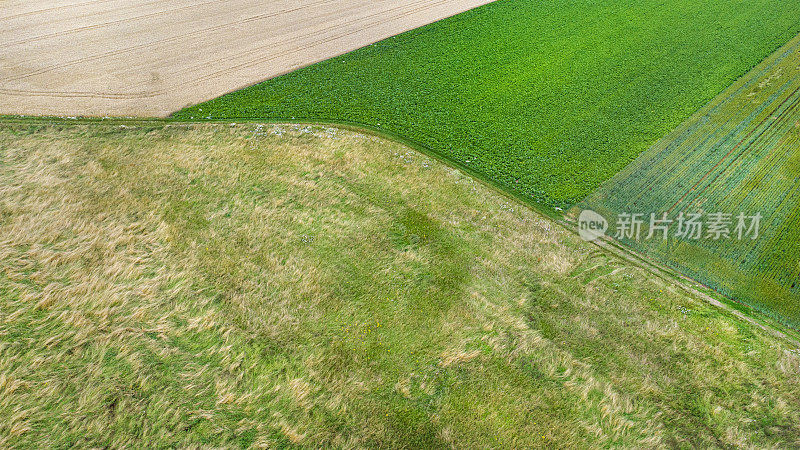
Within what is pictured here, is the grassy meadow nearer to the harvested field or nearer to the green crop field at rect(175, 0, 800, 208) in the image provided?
the green crop field at rect(175, 0, 800, 208)

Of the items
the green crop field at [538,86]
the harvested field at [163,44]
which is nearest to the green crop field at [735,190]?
the green crop field at [538,86]

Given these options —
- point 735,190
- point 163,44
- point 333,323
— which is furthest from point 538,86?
point 163,44

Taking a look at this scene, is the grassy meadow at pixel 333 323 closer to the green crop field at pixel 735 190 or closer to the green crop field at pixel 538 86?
the green crop field at pixel 735 190

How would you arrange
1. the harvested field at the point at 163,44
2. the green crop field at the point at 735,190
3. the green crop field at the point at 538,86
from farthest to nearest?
the harvested field at the point at 163,44 < the green crop field at the point at 538,86 < the green crop field at the point at 735,190

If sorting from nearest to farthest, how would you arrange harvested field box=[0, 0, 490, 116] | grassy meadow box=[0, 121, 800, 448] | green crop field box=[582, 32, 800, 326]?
grassy meadow box=[0, 121, 800, 448] < green crop field box=[582, 32, 800, 326] < harvested field box=[0, 0, 490, 116]

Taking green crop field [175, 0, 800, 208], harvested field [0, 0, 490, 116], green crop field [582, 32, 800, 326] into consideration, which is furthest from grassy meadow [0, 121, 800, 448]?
harvested field [0, 0, 490, 116]

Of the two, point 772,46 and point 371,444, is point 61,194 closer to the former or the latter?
point 371,444
